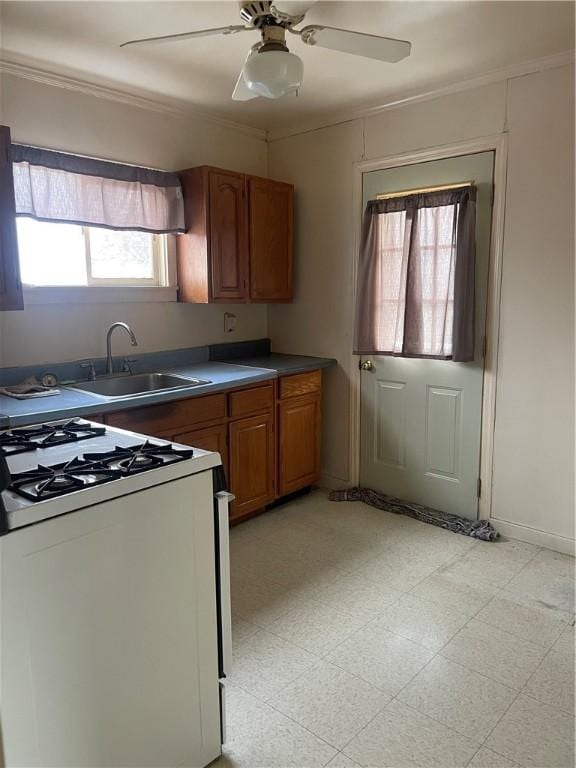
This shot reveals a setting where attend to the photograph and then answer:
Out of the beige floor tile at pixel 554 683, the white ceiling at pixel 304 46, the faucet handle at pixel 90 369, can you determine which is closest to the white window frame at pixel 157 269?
the faucet handle at pixel 90 369

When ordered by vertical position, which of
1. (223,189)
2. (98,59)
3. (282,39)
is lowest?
(223,189)

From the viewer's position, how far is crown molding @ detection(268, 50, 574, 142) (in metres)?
2.73

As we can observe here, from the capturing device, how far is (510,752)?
5.58ft

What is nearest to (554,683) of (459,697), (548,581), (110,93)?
(459,697)

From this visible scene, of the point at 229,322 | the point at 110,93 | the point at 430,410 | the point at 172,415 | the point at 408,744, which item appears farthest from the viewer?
the point at 229,322

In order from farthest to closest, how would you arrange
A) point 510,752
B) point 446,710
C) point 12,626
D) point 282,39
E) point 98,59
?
point 98,59 < point 282,39 < point 446,710 < point 510,752 < point 12,626

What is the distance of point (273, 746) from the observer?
1.74 meters

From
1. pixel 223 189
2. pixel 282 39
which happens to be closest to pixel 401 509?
pixel 223 189

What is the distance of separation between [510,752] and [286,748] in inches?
27.4

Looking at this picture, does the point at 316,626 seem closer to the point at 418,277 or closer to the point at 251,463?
the point at 251,463

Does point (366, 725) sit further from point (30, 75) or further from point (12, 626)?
point (30, 75)

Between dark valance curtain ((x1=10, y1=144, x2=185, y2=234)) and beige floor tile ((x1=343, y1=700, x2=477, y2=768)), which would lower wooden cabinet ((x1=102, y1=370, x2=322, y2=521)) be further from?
beige floor tile ((x1=343, y1=700, x2=477, y2=768))

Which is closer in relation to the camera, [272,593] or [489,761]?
[489,761]

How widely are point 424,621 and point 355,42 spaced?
2348 millimetres
